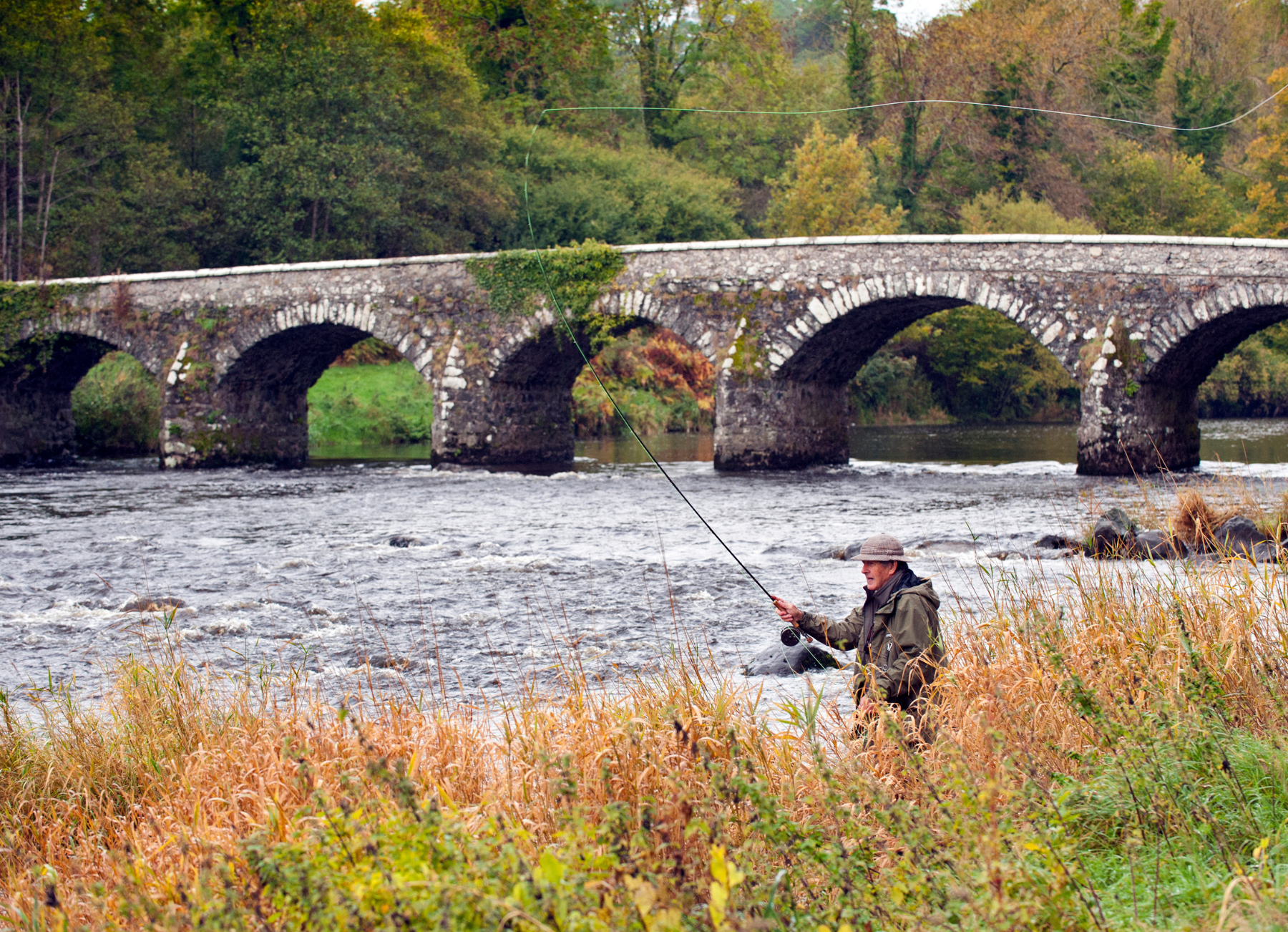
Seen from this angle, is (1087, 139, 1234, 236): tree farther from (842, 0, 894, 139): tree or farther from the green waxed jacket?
the green waxed jacket

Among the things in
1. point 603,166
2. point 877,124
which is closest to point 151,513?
point 603,166

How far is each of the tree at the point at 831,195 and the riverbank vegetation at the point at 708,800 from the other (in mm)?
34291

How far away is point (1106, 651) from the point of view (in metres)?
5.14

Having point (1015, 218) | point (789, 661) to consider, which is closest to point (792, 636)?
point (789, 661)

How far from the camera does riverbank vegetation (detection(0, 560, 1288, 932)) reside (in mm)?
2711

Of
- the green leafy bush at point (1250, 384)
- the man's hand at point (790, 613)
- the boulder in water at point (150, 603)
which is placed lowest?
the boulder in water at point (150, 603)

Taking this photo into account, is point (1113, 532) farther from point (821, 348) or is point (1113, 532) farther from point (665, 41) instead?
point (665, 41)

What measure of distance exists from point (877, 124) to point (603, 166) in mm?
13837

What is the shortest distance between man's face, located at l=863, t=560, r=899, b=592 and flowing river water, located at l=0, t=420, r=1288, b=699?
1367 millimetres

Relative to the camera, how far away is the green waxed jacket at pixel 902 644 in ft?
15.5

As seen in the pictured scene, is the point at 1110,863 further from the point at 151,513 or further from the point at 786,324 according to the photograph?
the point at 786,324

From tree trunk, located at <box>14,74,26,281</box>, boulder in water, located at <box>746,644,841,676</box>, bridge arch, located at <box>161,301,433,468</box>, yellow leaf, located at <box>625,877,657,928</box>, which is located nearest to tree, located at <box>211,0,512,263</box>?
tree trunk, located at <box>14,74,26,281</box>

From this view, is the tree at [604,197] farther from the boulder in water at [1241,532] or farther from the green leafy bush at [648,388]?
the boulder in water at [1241,532]

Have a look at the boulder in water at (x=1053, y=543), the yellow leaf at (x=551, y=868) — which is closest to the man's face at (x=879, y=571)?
the yellow leaf at (x=551, y=868)
